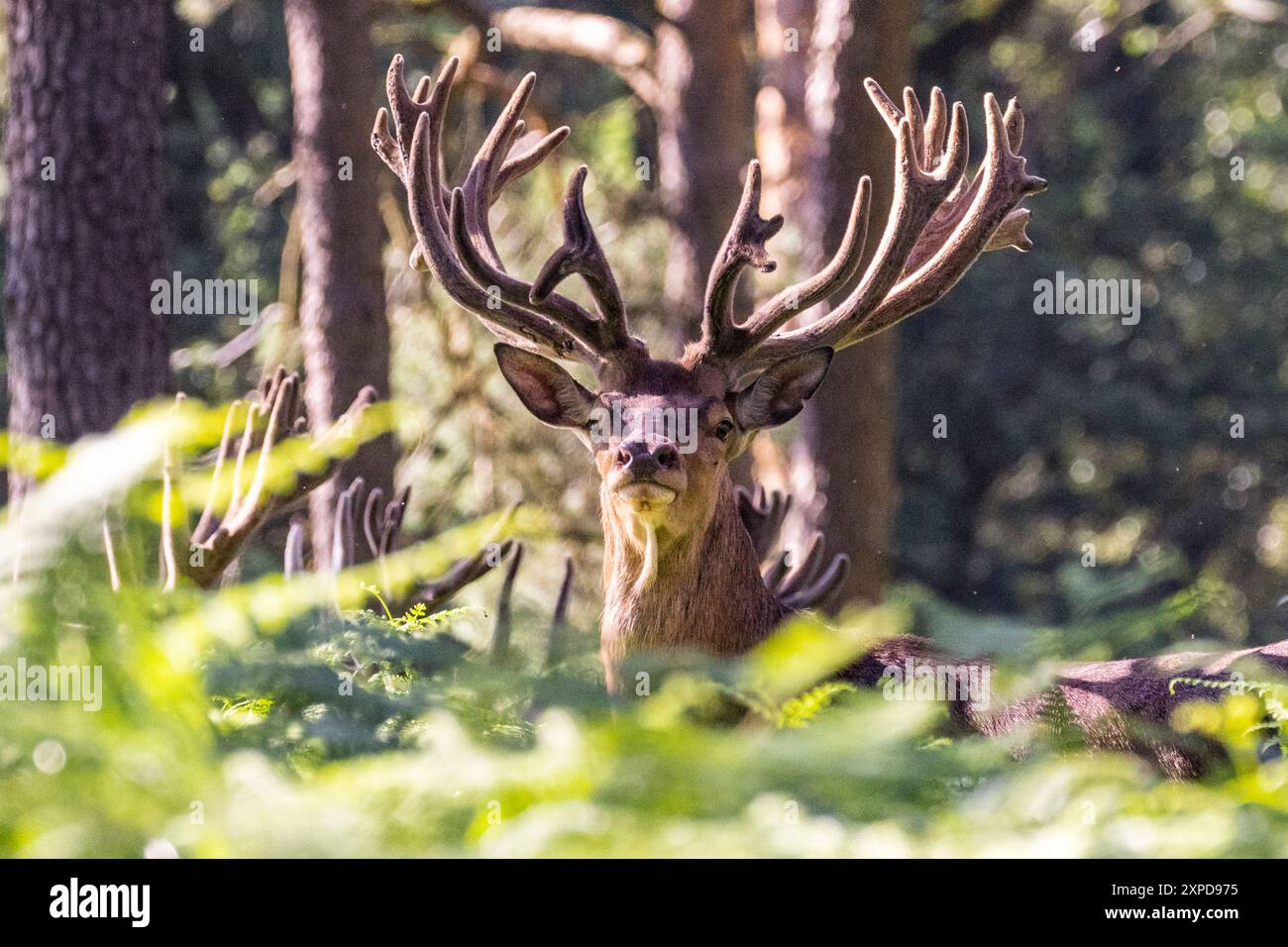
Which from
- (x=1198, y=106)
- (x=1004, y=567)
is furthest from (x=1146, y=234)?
(x=1004, y=567)

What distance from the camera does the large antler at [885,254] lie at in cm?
567

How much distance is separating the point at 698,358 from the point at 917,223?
88cm

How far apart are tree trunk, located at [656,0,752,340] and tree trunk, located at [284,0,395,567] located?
105 inches

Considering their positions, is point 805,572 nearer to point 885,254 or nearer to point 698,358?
point 698,358

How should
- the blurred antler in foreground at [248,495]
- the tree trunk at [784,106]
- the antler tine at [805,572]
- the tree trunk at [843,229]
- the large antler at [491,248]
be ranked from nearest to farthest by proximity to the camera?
1. the large antler at [491,248]
2. the blurred antler in foreground at [248,495]
3. the antler tine at [805,572]
4. the tree trunk at [843,229]
5. the tree trunk at [784,106]

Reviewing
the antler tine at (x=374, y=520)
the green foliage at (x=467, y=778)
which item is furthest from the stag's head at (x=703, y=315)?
the green foliage at (x=467, y=778)

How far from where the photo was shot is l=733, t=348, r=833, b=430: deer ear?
5.79 metres

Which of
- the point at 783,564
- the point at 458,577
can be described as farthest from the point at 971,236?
the point at 458,577

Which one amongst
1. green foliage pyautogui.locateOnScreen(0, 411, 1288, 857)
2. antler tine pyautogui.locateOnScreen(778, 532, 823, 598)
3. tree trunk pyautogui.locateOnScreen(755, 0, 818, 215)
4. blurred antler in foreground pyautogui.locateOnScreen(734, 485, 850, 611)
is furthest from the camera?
tree trunk pyautogui.locateOnScreen(755, 0, 818, 215)

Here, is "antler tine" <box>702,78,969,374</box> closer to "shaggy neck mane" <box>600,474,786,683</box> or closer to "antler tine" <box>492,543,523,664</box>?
"shaggy neck mane" <box>600,474,786,683</box>

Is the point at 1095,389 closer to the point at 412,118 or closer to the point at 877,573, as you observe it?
the point at 877,573

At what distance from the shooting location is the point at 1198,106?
94.9 ft

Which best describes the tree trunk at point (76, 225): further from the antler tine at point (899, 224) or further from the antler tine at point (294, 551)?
the antler tine at point (899, 224)

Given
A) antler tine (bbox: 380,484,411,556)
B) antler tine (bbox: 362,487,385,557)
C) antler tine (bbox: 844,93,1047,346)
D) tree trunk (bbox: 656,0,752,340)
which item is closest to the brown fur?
antler tine (bbox: 844,93,1047,346)
